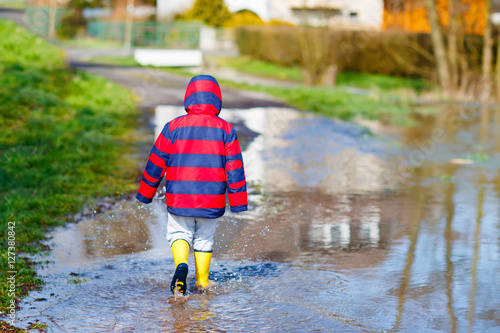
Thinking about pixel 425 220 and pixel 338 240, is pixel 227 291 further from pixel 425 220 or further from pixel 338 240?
pixel 425 220

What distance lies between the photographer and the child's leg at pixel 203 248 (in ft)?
15.8

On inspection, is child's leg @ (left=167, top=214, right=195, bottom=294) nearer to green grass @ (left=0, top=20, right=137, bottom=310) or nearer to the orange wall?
green grass @ (left=0, top=20, right=137, bottom=310)

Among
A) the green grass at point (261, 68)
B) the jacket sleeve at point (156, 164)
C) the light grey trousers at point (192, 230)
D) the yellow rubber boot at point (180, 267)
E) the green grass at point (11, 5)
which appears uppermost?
the green grass at point (11, 5)

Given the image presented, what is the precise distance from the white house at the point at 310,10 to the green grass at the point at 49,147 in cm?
948

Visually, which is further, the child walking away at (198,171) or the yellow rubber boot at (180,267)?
the child walking away at (198,171)

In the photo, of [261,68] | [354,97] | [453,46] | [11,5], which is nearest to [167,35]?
[261,68]

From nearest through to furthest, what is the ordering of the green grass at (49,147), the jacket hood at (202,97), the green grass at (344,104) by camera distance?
the jacket hood at (202,97), the green grass at (49,147), the green grass at (344,104)

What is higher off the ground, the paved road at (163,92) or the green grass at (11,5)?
the green grass at (11,5)

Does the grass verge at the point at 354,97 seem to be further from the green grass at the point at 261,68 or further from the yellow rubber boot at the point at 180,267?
the yellow rubber boot at the point at 180,267

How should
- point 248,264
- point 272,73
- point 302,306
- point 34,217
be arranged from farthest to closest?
point 272,73 → point 34,217 → point 248,264 → point 302,306

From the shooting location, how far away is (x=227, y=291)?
4824mm

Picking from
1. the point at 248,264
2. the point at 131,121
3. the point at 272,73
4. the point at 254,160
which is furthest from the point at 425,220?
the point at 272,73

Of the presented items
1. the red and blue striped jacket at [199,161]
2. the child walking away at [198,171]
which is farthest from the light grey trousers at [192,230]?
the red and blue striped jacket at [199,161]

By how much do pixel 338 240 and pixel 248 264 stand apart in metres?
1.05
